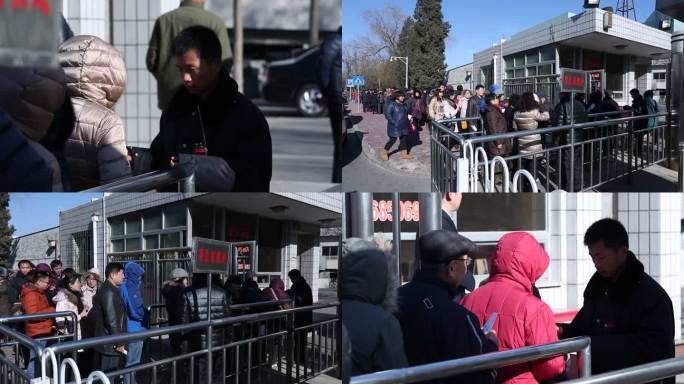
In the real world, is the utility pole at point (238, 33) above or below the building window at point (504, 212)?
above

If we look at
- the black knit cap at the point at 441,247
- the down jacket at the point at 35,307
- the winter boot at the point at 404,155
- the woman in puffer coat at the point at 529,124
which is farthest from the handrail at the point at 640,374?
the down jacket at the point at 35,307

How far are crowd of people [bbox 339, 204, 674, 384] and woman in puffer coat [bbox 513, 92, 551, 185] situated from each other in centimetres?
28

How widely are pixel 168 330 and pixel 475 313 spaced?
110 cm

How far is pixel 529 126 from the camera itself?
7.91 ft

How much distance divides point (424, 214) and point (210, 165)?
0.78 metres

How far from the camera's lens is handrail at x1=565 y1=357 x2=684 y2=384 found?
2102 millimetres

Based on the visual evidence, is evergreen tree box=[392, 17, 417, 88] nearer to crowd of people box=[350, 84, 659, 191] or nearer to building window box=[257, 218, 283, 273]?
crowd of people box=[350, 84, 659, 191]

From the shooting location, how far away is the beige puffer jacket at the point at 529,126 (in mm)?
2412

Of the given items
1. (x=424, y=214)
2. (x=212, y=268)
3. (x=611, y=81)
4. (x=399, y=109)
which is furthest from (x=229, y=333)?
(x=611, y=81)

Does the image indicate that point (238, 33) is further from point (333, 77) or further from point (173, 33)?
point (333, 77)

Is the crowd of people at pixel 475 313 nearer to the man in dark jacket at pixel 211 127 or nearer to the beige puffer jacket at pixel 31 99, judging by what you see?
the man in dark jacket at pixel 211 127

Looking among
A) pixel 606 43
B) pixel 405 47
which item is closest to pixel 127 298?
pixel 405 47

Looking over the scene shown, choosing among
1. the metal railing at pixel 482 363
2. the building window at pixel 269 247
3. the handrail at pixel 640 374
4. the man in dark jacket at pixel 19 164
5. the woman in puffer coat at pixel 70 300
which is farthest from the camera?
the woman in puffer coat at pixel 70 300

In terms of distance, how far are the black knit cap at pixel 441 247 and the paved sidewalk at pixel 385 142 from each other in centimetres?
29
